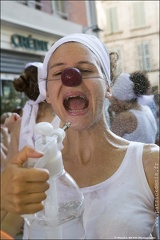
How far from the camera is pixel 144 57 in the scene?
39 cm

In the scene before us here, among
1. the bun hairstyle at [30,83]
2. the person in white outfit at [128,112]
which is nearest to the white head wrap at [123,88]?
the person in white outfit at [128,112]

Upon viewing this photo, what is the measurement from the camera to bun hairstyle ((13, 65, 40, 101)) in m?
0.45

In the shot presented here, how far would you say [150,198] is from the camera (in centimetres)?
35

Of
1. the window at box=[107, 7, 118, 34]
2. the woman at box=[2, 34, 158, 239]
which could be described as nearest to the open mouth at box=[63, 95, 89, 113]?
the woman at box=[2, 34, 158, 239]

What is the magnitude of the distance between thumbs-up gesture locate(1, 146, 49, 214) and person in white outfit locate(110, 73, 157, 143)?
146 mm

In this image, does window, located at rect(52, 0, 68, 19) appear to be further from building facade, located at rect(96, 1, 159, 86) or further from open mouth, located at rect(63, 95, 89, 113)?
open mouth, located at rect(63, 95, 89, 113)

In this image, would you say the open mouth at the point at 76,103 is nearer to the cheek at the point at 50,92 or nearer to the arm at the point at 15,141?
the cheek at the point at 50,92

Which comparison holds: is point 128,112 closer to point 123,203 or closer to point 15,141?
point 123,203

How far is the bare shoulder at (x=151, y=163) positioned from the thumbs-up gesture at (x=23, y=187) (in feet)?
0.45

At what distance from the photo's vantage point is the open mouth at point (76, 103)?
32 centimetres

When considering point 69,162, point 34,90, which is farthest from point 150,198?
point 34,90

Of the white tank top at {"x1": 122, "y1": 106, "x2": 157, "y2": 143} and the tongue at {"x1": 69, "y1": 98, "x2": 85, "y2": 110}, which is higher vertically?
the tongue at {"x1": 69, "y1": 98, "x2": 85, "y2": 110}

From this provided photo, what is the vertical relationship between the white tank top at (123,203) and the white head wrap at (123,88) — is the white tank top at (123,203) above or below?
below

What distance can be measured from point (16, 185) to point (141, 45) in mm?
215
